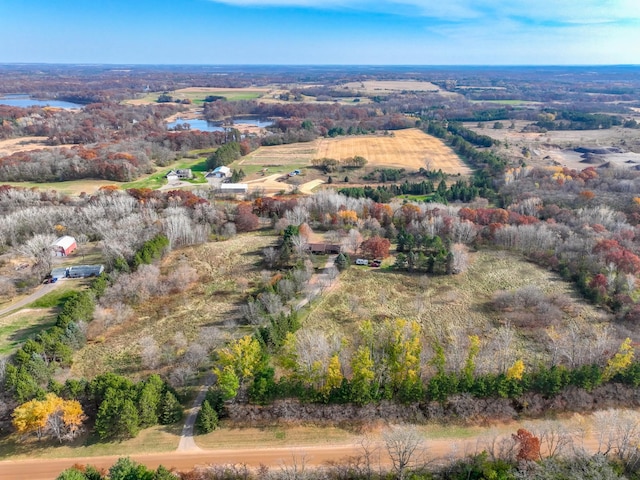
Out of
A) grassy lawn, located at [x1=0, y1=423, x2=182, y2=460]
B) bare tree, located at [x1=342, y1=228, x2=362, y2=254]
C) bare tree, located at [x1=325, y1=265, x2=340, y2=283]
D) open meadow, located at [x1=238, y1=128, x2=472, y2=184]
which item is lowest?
grassy lawn, located at [x1=0, y1=423, x2=182, y2=460]

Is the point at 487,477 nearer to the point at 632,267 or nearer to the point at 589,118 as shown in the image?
the point at 632,267

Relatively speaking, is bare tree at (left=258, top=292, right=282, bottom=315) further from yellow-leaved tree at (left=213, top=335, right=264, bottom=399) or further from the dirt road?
the dirt road

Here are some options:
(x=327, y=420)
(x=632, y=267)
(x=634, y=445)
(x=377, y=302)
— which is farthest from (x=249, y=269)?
(x=632, y=267)

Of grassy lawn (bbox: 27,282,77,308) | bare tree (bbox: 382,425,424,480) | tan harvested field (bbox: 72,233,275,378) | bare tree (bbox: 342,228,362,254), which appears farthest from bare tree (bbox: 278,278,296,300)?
grassy lawn (bbox: 27,282,77,308)

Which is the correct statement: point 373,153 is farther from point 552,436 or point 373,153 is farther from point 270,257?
point 552,436

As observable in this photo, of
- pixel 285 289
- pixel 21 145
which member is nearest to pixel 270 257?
pixel 285 289

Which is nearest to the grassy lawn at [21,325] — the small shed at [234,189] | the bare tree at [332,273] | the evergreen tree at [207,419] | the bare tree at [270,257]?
the evergreen tree at [207,419]
